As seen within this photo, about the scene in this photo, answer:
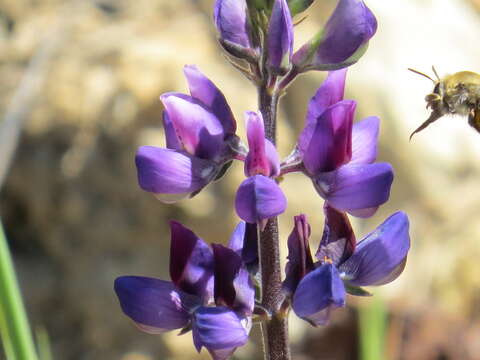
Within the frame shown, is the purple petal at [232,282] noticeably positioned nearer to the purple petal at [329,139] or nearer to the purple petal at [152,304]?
the purple petal at [152,304]

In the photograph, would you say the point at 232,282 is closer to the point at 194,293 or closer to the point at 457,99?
the point at 194,293

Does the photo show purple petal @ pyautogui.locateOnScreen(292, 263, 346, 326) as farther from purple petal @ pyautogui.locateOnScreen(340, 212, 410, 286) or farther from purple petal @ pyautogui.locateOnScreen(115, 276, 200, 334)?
purple petal @ pyautogui.locateOnScreen(115, 276, 200, 334)

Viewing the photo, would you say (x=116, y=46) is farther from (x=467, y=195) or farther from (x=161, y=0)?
(x=467, y=195)

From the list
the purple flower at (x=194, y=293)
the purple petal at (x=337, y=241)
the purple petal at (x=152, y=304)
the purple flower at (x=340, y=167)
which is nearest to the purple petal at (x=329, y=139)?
A: the purple flower at (x=340, y=167)

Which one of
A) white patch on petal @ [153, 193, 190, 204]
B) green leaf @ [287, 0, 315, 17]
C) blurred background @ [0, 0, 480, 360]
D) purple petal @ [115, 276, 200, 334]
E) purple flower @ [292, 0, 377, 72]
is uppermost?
green leaf @ [287, 0, 315, 17]

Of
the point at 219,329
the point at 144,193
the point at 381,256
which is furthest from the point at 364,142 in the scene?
the point at 144,193

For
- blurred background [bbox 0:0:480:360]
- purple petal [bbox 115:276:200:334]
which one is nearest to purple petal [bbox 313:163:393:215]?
purple petal [bbox 115:276:200:334]

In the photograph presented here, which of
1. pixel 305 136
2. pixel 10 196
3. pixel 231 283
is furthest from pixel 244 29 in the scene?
pixel 10 196
